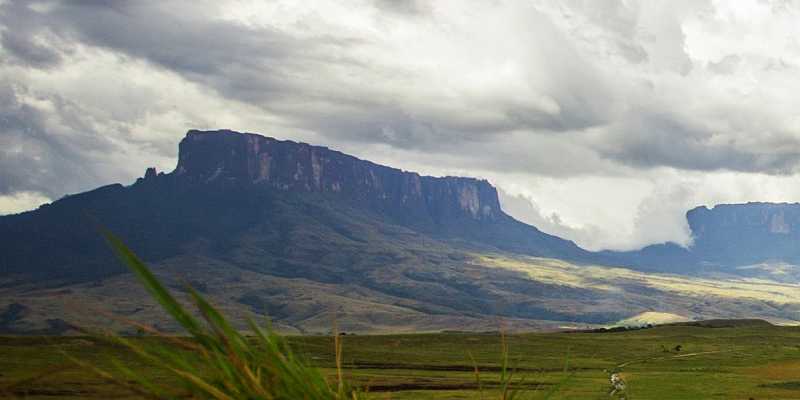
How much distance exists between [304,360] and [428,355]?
16063 cm

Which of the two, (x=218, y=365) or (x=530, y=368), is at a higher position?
(x=218, y=365)

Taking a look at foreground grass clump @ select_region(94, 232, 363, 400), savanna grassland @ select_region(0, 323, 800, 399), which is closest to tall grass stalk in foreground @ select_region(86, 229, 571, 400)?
foreground grass clump @ select_region(94, 232, 363, 400)

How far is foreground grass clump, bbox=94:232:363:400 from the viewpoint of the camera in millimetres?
3051

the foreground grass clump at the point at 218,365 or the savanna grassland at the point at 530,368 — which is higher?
the foreground grass clump at the point at 218,365

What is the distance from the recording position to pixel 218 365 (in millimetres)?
3195

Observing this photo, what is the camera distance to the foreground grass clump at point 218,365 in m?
3.05

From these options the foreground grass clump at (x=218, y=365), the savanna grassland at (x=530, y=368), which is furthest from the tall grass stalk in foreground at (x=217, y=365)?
the savanna grassland at (x=530, y=368)

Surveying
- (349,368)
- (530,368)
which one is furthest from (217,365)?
(530,368)

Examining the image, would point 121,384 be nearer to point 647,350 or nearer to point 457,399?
point 457,399

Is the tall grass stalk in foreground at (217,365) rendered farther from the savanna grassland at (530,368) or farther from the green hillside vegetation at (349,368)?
the savanna grassland at (530,368)

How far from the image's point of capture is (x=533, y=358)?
15350cm

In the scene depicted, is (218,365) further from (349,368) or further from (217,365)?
(349,368)

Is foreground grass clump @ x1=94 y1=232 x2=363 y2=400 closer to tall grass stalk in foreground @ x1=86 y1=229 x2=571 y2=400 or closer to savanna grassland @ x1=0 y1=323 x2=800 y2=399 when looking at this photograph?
tall grass stalk in foreground @ x1=86 y1=229 x2=571 y2=400

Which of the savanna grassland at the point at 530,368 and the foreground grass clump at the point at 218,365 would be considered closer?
the foreground grass clump at the point at 218,365
